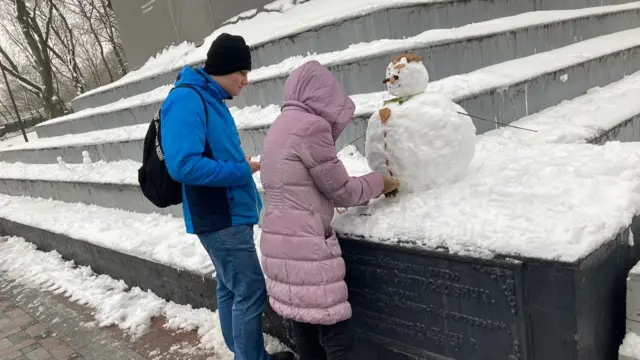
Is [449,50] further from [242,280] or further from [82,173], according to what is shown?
[82,173]

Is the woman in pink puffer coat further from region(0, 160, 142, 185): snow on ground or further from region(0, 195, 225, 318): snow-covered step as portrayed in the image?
region(0, 160, 142, 185): snow on ground

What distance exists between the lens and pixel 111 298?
14.4ft

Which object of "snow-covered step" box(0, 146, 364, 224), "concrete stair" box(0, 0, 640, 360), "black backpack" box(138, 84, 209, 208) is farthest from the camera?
"snow-covered step" box(0, 146, 364, 224)

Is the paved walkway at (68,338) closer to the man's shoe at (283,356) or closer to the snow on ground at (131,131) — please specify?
the man's shoe at (283,356)

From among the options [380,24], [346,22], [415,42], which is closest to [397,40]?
[415,42]

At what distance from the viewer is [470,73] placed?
4262mm

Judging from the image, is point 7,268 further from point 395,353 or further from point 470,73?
point 470,73

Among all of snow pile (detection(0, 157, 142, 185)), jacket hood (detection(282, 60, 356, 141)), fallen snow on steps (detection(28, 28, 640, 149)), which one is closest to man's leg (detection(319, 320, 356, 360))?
jacket hood (detection(282, 60, 356, 141))

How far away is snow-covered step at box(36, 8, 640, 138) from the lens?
13.3 ft

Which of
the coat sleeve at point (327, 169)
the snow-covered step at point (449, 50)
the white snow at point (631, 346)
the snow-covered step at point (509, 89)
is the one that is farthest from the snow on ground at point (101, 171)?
the white snow at point (631, 346)

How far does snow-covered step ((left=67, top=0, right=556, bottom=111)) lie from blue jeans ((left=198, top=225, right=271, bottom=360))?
2859 mm

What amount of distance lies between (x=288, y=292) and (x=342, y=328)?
1.10 feet

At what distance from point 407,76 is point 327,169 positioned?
64 centimetres

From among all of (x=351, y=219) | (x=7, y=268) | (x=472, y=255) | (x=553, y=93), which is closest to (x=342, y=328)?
(x=351, y=219)
